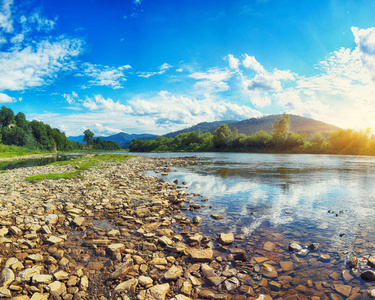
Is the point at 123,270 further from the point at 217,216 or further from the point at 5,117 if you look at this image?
the point at 5,117

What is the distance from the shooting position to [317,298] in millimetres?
4914

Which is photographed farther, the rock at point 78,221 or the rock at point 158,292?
the rock at point 78,221

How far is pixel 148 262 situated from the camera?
19.8 ft

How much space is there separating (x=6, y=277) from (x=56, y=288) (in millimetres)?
1286

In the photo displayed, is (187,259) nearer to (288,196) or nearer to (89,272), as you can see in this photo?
(89,272)

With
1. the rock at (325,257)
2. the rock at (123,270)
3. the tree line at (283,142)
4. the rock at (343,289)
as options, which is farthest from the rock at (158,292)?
the tree line at (283,142)

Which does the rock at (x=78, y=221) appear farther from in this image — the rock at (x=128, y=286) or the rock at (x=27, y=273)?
the rock at (x=128, y=286)

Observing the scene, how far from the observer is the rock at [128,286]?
15.8ft

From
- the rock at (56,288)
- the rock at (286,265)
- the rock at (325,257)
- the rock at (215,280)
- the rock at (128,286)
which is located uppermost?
the rock at (56,288)

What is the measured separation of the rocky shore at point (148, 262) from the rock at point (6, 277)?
21 millimetres

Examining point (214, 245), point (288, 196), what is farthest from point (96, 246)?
point (288, 196)

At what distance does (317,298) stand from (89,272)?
18.8 ft

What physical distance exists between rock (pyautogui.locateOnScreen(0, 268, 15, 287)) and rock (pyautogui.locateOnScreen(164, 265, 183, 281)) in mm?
3591

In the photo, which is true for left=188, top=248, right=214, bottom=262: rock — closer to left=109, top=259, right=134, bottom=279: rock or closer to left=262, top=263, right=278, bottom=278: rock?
left=262, top=263, right=278, bottom=278: rock
